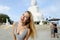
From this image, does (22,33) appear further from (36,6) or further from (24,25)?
(36,6)

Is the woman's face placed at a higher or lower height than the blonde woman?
higher

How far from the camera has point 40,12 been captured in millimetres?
82812

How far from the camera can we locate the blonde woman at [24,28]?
3334 mm

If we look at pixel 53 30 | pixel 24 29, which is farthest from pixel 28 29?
pixel 53 30

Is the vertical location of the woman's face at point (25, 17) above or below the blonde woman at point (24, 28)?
above

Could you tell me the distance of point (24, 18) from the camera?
3342 mm

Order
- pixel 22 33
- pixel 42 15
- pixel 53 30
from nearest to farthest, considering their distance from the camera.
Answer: pixel 22 33 → pixel 53 30 → pixel 42 15

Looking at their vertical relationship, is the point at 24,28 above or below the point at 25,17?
below

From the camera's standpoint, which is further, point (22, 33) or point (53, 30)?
point (53, 30)

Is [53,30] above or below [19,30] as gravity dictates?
below

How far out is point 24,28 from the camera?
338 centimetres

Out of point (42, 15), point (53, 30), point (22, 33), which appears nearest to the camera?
point (22, 33)

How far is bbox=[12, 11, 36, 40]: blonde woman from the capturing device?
3334 millimetres

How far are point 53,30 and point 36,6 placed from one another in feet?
228
